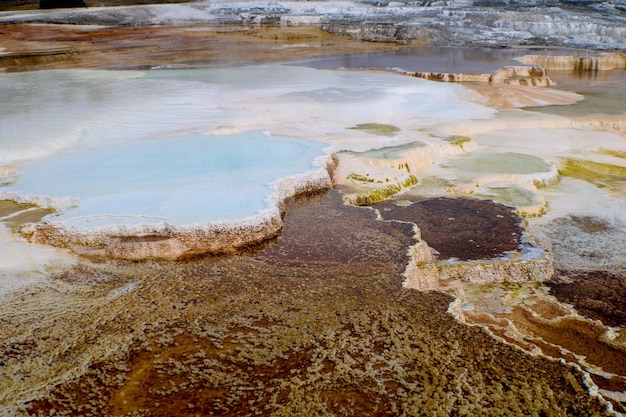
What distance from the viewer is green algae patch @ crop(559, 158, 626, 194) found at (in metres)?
4.46

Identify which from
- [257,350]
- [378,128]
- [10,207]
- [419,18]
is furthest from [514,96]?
[419,18]

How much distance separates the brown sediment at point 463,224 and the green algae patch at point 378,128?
3.90 feet

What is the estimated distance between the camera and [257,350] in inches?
81.4

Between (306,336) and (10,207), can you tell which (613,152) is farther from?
(10,207)

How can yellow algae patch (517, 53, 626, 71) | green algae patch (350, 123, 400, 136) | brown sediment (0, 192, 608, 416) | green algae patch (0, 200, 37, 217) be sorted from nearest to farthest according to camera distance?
brown sediment (0, 192, 608, 416) < green algae patch (0, 200, 37, 217) < green algae patch (350, 123, 400, 136) < yellow algae patch (517, 53, 626, 71)

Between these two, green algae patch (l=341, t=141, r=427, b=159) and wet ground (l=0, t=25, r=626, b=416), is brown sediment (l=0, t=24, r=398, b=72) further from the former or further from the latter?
wet ground (l=0, t=25, r=626, b=416)

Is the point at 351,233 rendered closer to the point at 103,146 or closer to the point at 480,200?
the point at 480,200

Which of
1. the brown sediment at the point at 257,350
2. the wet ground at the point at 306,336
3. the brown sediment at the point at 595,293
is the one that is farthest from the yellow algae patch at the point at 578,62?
the brown sediment at the point at 257,350

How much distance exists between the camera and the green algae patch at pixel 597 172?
4465mm

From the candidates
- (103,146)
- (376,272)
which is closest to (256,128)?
(103,146)

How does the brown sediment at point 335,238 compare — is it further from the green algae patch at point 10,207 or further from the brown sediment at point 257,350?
the green algae patch at point 10,207

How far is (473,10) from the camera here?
53.7 ft

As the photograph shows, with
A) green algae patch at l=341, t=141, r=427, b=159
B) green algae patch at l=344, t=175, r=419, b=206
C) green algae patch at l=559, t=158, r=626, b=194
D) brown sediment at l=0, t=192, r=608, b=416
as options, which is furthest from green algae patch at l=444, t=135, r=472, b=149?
brown sediment at l=0, t=192, r=608, b=416

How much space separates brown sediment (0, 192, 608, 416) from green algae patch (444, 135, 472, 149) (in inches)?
95.3
